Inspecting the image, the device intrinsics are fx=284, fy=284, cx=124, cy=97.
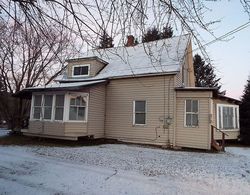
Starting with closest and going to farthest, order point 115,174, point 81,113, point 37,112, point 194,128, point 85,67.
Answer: point 115,174 → point 194,128 → point 81,113 → point 37,112 → point 85,67

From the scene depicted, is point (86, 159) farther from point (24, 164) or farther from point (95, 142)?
point (95, 142)

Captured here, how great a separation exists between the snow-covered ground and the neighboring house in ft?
11.8

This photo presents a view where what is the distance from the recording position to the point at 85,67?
19.4 metres

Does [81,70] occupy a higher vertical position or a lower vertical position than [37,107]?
higher

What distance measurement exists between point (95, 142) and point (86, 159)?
6.16 metres

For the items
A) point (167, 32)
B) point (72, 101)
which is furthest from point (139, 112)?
point (167, 32)

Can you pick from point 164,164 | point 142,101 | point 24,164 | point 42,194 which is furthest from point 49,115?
point 42,194

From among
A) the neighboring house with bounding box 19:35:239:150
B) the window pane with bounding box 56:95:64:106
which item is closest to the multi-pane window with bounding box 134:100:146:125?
the neighboring house with bounding box 19:35:239:150

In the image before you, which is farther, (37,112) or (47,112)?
→ (37,112)

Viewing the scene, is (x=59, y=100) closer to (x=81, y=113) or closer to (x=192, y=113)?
(x=81, y=113)

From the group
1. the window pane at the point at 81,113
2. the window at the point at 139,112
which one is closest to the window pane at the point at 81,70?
the window pane at the point at 81,113

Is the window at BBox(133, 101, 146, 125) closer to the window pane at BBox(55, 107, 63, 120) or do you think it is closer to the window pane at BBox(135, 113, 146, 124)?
the window pane at BBox(135, 113, 146, 124)

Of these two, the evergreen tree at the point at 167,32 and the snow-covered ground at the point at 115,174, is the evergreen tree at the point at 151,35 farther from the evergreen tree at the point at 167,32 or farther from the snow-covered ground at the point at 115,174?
the snow-covered ground at the point at 115,174

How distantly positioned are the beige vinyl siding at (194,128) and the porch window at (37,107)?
Answer: 8061mm
